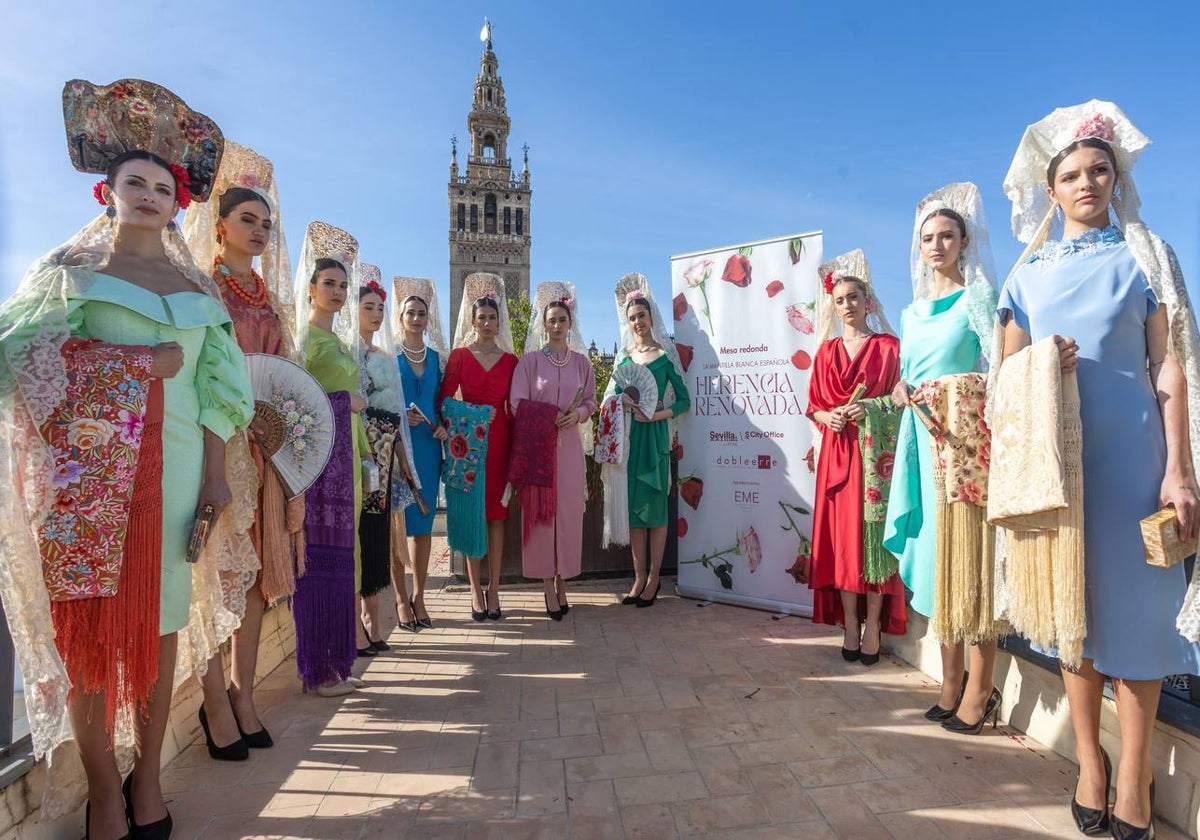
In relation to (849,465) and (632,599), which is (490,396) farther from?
(849,465)

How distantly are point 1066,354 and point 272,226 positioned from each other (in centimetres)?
299

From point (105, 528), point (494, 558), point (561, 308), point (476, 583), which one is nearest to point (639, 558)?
point (494, 558)

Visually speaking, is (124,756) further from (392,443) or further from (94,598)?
(392,443)

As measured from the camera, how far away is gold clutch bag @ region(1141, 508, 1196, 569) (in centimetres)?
165

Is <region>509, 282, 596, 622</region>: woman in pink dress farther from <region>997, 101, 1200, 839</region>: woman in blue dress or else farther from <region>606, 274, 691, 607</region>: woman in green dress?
<region>997, 101, 1200, 839</region>: woman in blue dress

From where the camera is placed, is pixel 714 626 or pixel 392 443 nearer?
pixel 392 443

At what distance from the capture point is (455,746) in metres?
2.49

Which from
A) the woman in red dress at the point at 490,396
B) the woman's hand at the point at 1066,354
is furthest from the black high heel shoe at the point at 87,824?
the woman's hand at the point at 1066,354

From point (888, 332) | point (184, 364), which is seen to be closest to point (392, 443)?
point (184, 364)

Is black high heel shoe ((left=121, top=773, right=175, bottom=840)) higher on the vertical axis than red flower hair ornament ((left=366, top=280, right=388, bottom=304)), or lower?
lower

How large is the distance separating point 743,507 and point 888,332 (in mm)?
1588

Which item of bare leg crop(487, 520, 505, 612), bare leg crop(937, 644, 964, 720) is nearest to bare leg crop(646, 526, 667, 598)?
bare leg crop(487, 520, 505, 612)

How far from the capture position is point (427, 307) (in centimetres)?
439

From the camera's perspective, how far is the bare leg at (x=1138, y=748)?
1755mm
